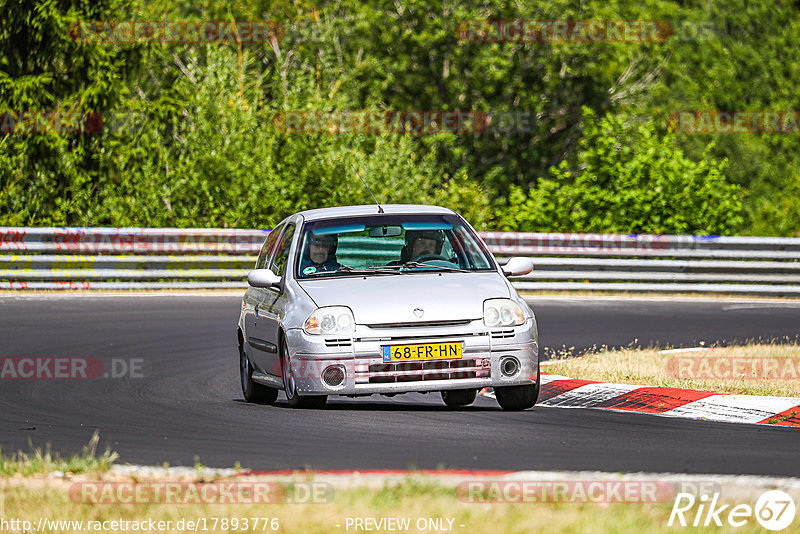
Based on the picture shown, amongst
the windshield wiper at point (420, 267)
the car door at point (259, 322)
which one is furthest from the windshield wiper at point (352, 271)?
the car door at point (259, 322)

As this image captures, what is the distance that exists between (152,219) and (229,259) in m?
4.92

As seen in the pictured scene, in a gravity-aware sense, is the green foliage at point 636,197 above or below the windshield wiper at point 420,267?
below

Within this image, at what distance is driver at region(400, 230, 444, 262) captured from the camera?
1066 centimetres

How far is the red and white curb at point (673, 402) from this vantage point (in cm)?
996

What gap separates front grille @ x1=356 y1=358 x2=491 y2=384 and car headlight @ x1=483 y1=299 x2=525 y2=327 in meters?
0.29
